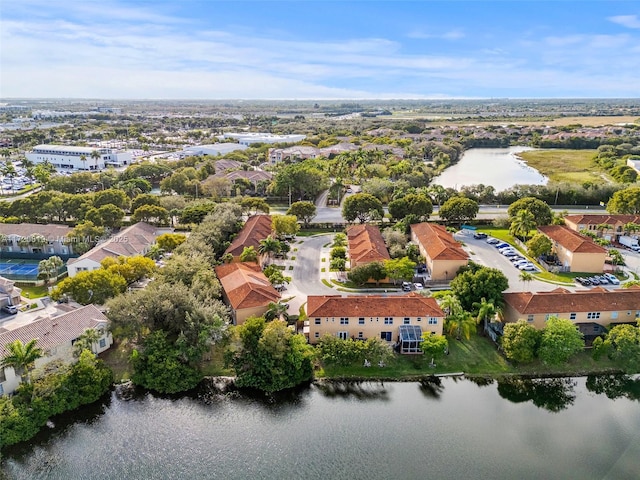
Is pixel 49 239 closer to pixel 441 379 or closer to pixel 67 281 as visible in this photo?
pixel 67 281

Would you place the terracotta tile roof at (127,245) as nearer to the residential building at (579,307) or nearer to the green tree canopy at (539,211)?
the residential building at (579,307)

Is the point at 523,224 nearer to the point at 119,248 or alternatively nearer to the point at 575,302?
the point at 575,302

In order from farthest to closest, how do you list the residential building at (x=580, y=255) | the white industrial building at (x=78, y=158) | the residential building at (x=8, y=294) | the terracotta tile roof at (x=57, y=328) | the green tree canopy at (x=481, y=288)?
the white industrial building at (x=78, y=158), the residential building at (x=580, y=255), the residential building at (x=8, y=294), the green tree canopy at (x=481, y=288), the terracotta tile roof at (x=57, y=328)

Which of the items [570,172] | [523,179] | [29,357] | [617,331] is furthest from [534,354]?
[570,172]

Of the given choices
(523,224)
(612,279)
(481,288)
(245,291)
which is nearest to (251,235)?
(245,291)

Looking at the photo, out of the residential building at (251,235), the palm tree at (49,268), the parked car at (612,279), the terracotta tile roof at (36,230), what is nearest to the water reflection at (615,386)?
the parked car at (612,279)

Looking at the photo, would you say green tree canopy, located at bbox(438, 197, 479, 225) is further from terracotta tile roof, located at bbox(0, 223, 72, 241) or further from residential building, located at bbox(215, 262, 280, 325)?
terracotta tile roof, located at bbox(0, 223, 72, 241)
